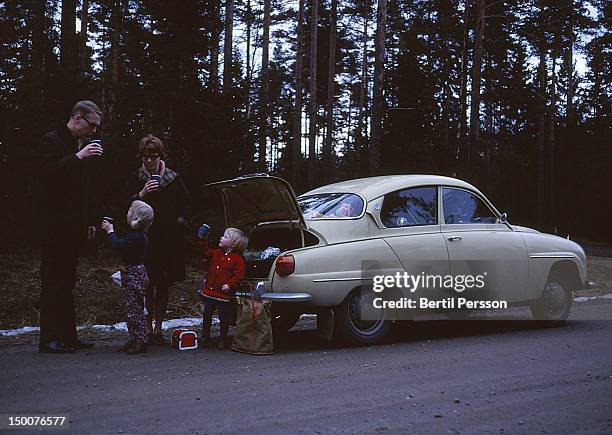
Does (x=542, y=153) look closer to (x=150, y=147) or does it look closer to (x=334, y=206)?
(x=334, y=206)

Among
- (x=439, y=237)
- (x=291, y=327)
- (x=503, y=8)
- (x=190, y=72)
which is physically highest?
(x=503, y=8)

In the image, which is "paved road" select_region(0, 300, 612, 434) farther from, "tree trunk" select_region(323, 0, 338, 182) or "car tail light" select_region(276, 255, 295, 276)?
"tree trunk" select_region(323, 0, 338, 182)

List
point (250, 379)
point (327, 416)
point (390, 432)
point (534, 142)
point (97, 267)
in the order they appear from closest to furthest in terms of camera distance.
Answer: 1. point (390, 432)
2. point (327, 416)
3. point (250, 379)
4. point (97, 267)
5. point (534, 142)

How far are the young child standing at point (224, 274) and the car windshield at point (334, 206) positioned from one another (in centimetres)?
87

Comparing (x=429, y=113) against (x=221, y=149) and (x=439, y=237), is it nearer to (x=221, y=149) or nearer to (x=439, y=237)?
(x=221, y=149)

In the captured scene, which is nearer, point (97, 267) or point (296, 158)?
point (97, 267)

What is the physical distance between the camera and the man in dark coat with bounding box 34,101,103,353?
614cm

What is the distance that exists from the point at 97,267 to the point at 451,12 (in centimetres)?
2363

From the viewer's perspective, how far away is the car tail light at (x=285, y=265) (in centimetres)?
617

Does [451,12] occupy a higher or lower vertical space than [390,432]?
higher

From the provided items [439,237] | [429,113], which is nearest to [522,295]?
[439,237]

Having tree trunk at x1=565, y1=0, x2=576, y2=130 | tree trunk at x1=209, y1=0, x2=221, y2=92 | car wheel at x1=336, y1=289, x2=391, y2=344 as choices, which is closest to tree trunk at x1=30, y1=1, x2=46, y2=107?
tree trunk at x1=209, y1=0, x2=221, y2=92

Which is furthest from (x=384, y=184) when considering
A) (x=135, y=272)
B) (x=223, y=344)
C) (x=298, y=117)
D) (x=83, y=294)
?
(x=298, y=117)

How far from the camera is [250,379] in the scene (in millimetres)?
5133
